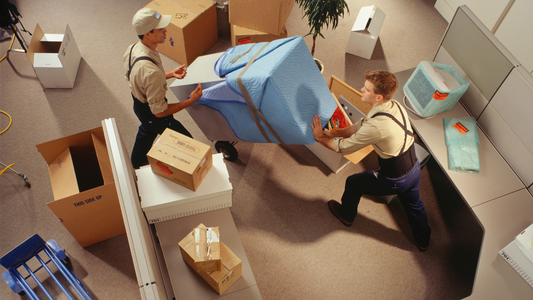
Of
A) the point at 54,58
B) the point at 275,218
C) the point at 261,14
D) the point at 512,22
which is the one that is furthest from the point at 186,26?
the point at 512,22

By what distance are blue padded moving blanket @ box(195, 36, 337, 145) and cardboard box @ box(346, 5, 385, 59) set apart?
2035mm

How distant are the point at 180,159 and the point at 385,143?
120cm

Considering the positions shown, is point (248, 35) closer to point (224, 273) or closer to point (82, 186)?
point (82, 186)

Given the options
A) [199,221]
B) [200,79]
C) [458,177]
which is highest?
[200,79]

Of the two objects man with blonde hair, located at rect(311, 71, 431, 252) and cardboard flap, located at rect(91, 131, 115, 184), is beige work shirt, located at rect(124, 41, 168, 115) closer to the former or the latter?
cardboard flap, located at rect(91, 131, 115, 184)

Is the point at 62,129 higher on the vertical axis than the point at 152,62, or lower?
lower

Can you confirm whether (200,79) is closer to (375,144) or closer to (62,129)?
(375,144)

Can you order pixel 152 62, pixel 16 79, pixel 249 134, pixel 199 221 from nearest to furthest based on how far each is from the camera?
pixel 199 221 → pixel 152 62 → pixel 249 134 → pixel 16 79

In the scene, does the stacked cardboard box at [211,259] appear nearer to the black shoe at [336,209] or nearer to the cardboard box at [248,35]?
the black shoe at [336,209]

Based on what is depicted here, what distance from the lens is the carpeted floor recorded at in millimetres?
2361

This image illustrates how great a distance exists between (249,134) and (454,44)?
1.90 meters

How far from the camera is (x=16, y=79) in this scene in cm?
341

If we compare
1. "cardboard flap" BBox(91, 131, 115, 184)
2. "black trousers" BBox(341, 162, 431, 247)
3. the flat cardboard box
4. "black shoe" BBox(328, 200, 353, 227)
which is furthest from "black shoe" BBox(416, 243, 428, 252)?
"cardboard flap" BBox(91, 131, 115, 184)

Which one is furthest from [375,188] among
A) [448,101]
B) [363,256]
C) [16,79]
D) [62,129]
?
[16,79]
